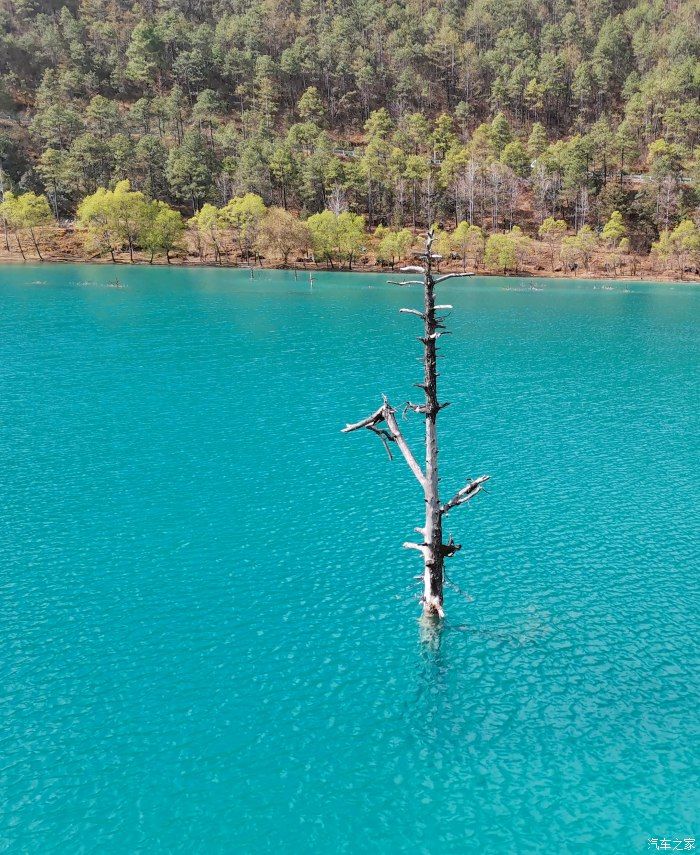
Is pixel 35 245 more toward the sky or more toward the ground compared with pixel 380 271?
more toward the sky

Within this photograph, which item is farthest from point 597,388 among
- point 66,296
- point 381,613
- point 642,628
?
point 66,296

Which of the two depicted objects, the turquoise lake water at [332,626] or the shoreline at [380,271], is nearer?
the turquoise lake water at [332,626]

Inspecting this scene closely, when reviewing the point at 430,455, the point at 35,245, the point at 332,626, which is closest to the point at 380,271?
the point at 35,245

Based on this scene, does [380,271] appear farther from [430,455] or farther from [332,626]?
[430,455]

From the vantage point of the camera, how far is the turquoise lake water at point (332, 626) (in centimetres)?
2281

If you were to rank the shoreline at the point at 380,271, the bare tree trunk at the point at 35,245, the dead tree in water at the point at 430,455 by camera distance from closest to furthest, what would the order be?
the dead tree in water at the point at 430,455, the shoreline at the point at 380,271, the bare tree trunk at the point at 35,245

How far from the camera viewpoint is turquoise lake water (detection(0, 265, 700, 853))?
22812 millimetres

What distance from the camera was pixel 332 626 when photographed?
108ft

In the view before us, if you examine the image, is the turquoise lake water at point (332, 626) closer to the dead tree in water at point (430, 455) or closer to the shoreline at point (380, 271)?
the dead tree in water at point (430, 455)

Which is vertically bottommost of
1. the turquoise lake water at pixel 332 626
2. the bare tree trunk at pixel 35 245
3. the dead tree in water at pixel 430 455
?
the turquoise lake water at pixel 332 626

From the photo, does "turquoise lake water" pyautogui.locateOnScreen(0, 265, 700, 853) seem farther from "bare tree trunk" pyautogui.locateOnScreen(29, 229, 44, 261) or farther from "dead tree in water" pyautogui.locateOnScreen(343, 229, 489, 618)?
"bare tree trunk" pyautogui.locateOnScreen(29, 229, 44, 261)

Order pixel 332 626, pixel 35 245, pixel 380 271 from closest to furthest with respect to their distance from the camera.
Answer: pixel 332 626 → pixel 35 245 → pixel 380 271

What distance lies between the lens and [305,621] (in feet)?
109

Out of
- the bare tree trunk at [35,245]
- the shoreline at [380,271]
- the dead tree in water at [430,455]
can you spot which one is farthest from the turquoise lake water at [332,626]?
the bare tree trunk at [35,245]
